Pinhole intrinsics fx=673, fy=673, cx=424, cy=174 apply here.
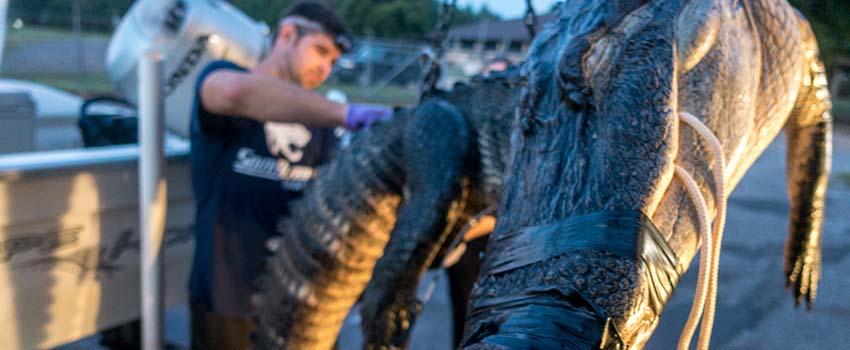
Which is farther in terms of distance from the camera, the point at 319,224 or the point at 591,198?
the point at 319,224

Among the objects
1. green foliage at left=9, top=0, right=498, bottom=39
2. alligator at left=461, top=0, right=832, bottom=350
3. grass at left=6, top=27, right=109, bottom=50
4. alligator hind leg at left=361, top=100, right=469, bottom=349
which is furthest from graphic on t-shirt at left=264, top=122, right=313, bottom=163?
grass at left=6, top=27, right=109, bottom=50

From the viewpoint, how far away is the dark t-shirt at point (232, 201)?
2.37 m

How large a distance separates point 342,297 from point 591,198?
1364 millimetres

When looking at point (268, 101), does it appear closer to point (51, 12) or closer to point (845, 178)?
point (51, 12)

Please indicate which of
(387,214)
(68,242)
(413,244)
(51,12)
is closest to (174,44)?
(51,12)

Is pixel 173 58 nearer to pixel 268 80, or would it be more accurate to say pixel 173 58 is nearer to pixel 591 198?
pixel 268 80

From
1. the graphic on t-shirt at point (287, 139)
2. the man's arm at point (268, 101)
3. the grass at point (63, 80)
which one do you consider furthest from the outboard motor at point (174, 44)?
the man's arm at point (268, 101)

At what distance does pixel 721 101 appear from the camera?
858 millimetres

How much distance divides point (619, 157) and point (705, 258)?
0.50 feet

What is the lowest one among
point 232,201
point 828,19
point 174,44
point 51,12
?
point 232,201

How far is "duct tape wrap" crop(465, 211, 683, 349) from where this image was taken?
0.62 meters

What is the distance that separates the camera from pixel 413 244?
163 centimetres

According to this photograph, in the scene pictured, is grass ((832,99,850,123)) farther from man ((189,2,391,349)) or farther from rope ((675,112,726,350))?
man ((189,2,391,349))

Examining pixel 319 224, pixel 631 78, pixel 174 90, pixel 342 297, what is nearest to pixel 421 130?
pixel 319 224
